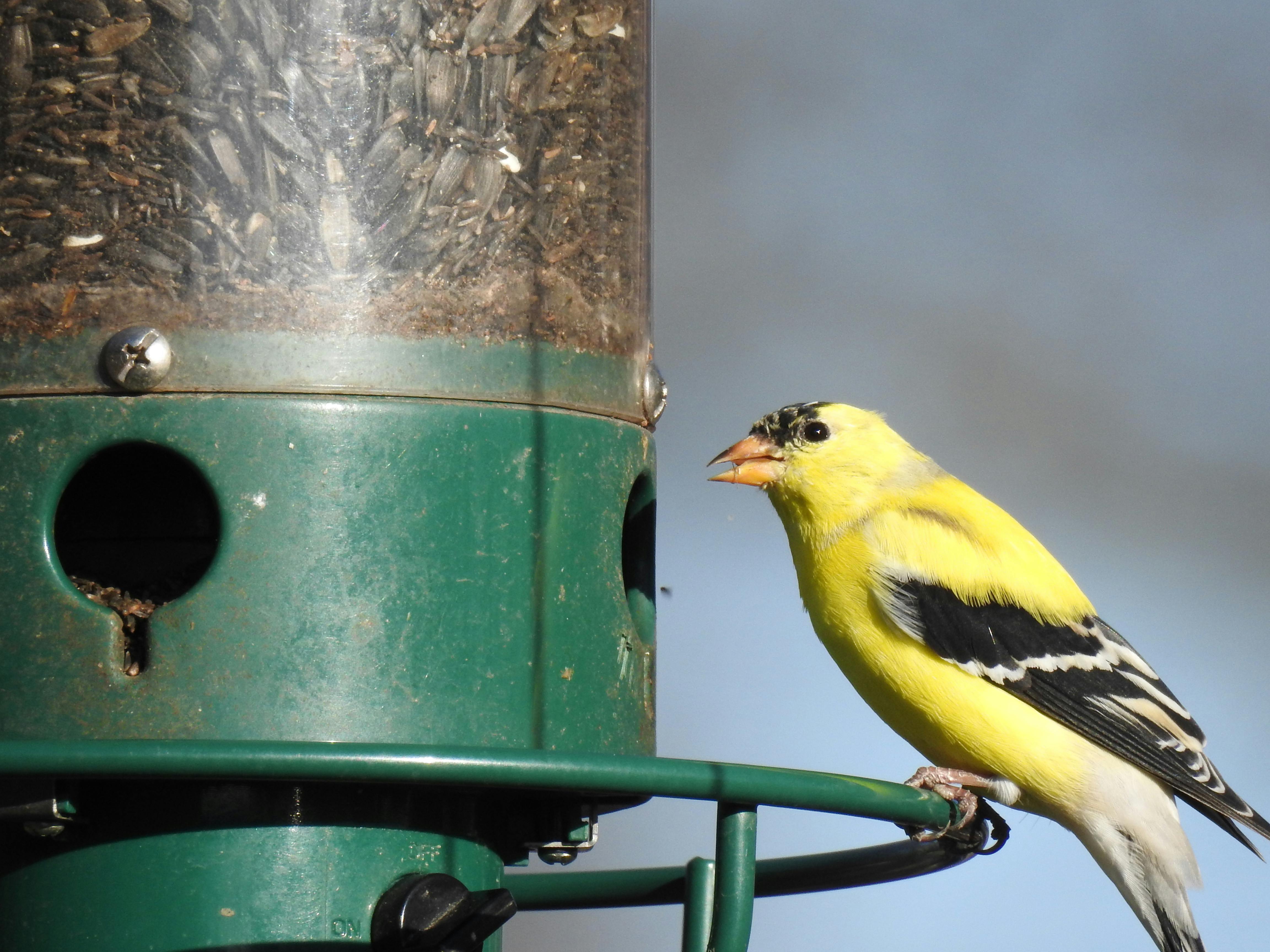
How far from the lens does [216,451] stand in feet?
Result: 8.08

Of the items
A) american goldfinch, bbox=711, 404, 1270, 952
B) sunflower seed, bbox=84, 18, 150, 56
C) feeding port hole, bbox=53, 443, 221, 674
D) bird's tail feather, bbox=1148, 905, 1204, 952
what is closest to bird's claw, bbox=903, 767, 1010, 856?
american goldfinch, bbox=711, 404, 1270, 952

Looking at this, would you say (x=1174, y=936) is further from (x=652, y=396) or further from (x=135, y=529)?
→ (x=135, y=529)

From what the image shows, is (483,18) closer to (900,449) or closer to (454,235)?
(454,235)

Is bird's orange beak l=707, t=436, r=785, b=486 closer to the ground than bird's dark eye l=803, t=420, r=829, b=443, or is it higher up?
closer to the ground

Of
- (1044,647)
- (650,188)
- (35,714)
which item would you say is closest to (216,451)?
(35,714)

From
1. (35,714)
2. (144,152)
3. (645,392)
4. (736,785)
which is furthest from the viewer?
(645,392)

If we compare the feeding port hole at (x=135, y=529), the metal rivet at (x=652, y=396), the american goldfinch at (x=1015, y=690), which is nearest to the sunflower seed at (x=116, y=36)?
the feeding port hole at (x=135, y=529)

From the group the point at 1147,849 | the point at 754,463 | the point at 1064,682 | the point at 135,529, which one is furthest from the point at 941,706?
the point at 135,529

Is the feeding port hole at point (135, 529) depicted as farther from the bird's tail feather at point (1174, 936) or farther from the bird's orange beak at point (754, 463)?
the bird's tail feather at point (1174, 936)

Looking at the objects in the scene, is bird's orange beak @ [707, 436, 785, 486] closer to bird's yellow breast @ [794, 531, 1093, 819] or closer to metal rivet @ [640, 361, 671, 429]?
bird's yellow breast @ [794, 531, 1093, 819]

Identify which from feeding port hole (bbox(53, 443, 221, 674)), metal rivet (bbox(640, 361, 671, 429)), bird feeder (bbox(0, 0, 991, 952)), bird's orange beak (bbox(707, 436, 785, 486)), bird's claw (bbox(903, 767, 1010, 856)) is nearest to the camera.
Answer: bird feeder (bbox(0, 0, 991, 952))

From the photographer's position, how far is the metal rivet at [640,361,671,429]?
3129 millimetres

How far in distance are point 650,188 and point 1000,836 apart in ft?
6.68

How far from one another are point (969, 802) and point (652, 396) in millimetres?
1509
